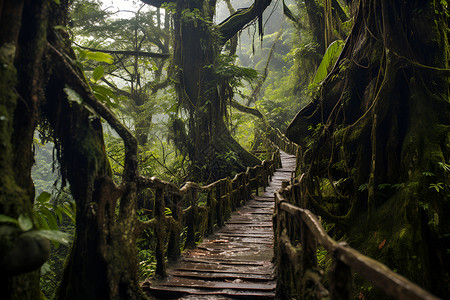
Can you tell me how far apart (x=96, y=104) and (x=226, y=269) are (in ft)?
10.2

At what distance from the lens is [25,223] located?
2.22m

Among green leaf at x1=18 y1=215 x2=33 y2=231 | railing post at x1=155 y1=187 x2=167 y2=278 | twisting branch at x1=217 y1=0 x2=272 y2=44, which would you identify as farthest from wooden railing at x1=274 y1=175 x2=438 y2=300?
twisting branch at x1=217 y1=0 x2=272 y2=44

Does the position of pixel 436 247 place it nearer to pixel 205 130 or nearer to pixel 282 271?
pixel 282 271

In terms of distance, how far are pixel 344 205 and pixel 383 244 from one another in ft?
5.92

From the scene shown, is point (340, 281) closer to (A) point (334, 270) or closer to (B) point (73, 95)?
(A) point (334, 270)

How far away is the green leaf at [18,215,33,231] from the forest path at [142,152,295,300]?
2.31 meters

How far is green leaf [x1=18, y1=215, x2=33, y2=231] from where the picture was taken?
219 centimetres

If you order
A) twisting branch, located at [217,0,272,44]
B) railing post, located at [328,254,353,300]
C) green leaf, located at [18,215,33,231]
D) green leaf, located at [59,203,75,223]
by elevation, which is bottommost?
railing post, located at [328,254,353,300]

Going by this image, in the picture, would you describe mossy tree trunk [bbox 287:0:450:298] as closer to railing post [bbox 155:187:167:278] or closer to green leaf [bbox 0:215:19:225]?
railing post [bbox 155:187:167:278]

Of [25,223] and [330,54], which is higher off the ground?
[330,54]

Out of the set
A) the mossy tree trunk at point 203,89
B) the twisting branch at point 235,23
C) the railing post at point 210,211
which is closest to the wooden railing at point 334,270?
the railing post at point 210,211

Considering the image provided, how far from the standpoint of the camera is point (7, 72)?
7.86 ft

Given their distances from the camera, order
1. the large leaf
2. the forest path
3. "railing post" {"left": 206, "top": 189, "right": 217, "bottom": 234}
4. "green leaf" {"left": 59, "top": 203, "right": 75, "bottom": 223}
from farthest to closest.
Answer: the large leaf < "railing post" {"left": 206, "top": 189, "right": 217, "bottom": 234} < the forest path < "green leaf" {"left": 59, "top": 203, "right": 75, "bottom": 223}

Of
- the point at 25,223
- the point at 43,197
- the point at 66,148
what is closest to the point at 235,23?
the point at 66,148
